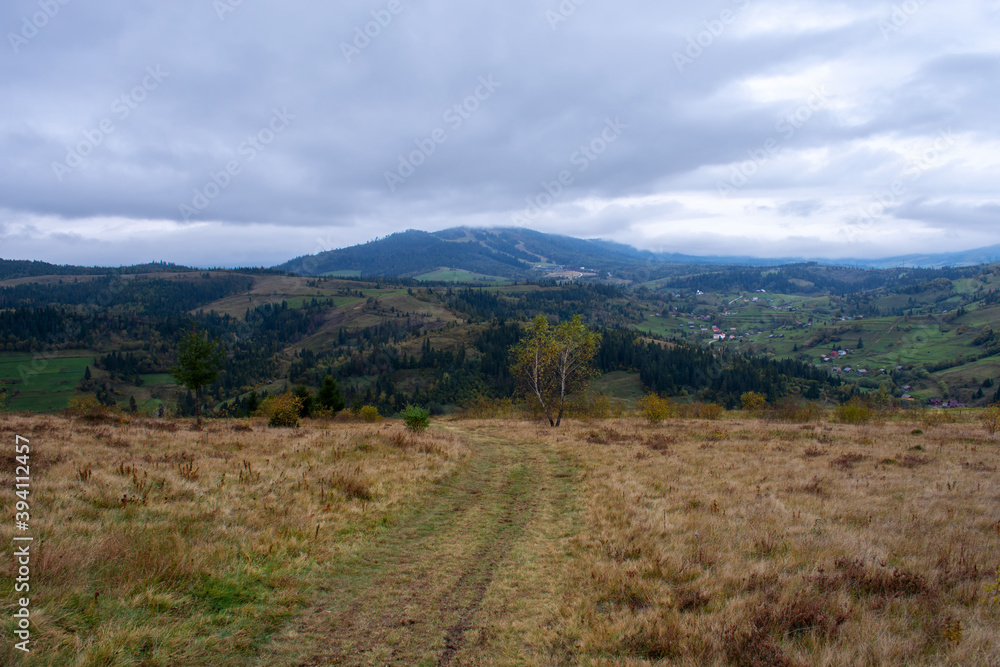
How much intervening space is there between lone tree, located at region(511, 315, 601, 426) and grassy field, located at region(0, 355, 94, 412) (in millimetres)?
184006

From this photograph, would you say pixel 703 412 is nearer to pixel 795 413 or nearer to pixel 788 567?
pixel 795 413

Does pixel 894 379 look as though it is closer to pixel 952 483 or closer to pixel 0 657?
pixel 952 483

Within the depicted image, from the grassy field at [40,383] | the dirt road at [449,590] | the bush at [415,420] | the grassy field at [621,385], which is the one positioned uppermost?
the dirt road at [449,590]

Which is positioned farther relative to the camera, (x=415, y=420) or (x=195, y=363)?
(x=195, y=363)

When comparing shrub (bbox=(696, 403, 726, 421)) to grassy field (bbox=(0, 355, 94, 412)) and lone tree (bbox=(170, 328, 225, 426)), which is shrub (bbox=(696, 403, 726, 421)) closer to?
lone tree (bbox=(170, 328, 225, 426))

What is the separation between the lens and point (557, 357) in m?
41.4

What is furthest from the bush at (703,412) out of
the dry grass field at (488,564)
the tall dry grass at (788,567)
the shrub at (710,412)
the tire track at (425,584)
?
the tire track at (425,584)

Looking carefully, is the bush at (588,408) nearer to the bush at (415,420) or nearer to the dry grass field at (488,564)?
the bush at (415,420)

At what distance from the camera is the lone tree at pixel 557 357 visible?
39.8 meters

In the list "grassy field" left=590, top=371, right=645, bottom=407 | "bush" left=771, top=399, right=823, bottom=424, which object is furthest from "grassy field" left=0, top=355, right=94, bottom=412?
"bush" left=771, top=399, right=823, bottom=424

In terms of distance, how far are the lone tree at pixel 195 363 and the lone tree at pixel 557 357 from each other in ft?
91.3

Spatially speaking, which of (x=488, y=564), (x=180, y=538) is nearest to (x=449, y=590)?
(x=488, y=564)

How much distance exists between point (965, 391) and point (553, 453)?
8982 inches

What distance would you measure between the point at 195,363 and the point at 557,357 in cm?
3319
